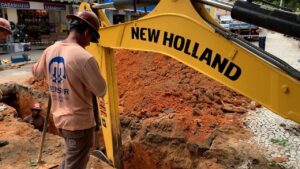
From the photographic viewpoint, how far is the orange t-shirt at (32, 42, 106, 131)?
284cm

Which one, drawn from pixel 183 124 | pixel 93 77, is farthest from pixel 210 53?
pixel 183 124

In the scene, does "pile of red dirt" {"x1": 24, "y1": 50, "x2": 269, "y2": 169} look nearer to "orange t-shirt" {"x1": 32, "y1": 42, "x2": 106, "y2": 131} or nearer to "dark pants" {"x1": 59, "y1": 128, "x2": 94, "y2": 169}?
"dark pants" {"x1": 59, "y1": 128, "x2": 94, "y2": 169}

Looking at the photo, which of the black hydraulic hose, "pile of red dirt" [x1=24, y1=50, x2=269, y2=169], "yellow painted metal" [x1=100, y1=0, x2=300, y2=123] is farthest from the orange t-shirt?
"pile of red dirt" [x1=24, y1=50, x2=269, y2=169]

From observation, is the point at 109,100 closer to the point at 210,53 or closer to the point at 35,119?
the point at 210,53

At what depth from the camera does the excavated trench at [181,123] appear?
4.66 meters

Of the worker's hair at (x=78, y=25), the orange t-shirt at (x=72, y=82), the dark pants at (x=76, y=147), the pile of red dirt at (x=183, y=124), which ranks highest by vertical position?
the worker's hair at (x=78, y=25)

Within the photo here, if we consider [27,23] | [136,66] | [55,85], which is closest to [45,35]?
[27,23]

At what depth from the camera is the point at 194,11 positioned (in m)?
2.64

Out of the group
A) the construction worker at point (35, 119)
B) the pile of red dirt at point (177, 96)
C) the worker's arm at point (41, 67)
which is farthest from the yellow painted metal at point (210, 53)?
the construction worker at point (35, 119)

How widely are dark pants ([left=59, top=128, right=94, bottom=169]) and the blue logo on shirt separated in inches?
20.5

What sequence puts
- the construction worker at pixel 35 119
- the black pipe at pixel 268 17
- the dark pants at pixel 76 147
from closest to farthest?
the black pipe at pixel 268 17, the dark pants at pixel 76 147, the construction worker at pixel 35 119

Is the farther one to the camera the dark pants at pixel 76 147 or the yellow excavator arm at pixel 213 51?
the dark pants at pixel 76 147

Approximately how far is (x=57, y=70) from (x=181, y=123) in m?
2.89

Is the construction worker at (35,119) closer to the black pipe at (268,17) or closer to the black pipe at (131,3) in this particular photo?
the black pipe at (131,3)
